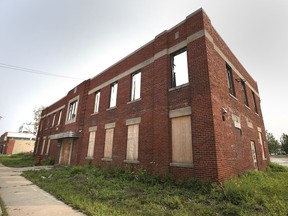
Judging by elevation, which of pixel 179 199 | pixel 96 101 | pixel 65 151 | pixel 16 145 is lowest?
pixel 179 199

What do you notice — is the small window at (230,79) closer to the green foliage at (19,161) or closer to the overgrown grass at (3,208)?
the overgrown grass at (3,208)

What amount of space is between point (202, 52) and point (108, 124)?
27.3ft

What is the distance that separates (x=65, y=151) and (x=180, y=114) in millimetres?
14479

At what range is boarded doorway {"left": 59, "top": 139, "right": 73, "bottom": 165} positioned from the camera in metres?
17.6

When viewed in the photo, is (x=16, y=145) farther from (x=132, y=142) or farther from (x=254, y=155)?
(x=254, y=155)

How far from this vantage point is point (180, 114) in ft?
28.7

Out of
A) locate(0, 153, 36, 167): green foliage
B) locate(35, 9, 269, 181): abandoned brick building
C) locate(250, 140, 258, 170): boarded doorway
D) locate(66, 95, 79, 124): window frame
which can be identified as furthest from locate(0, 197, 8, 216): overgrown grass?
locate(0, 153, 36, 167): green foliage

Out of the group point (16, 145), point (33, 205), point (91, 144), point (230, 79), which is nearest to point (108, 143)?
point (91, 144)

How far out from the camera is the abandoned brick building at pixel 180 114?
25.6 feet

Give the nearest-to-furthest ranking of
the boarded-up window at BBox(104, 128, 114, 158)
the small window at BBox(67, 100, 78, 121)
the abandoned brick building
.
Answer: the abandoned brick building
the boarded-up window at BBox(104, 128, 114, 158)
the small window at BBox(67, 100, 78, 121)

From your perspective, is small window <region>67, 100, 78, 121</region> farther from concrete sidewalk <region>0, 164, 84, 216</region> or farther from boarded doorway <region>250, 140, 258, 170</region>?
boarded doorway <region>250, 140, 258, 170</region>

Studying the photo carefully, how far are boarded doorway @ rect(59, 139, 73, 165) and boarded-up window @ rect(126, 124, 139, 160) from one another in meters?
8.94

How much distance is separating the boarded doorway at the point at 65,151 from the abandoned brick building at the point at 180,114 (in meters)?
2.30

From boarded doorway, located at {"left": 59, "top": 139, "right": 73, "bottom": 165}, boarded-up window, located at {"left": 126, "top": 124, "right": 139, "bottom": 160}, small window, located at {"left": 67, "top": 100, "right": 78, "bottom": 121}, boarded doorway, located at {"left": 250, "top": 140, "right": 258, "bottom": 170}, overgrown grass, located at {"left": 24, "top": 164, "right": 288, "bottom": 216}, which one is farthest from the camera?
small window, located at {"left": 67, "top": 100, "right": 78, "bottom": 121}
